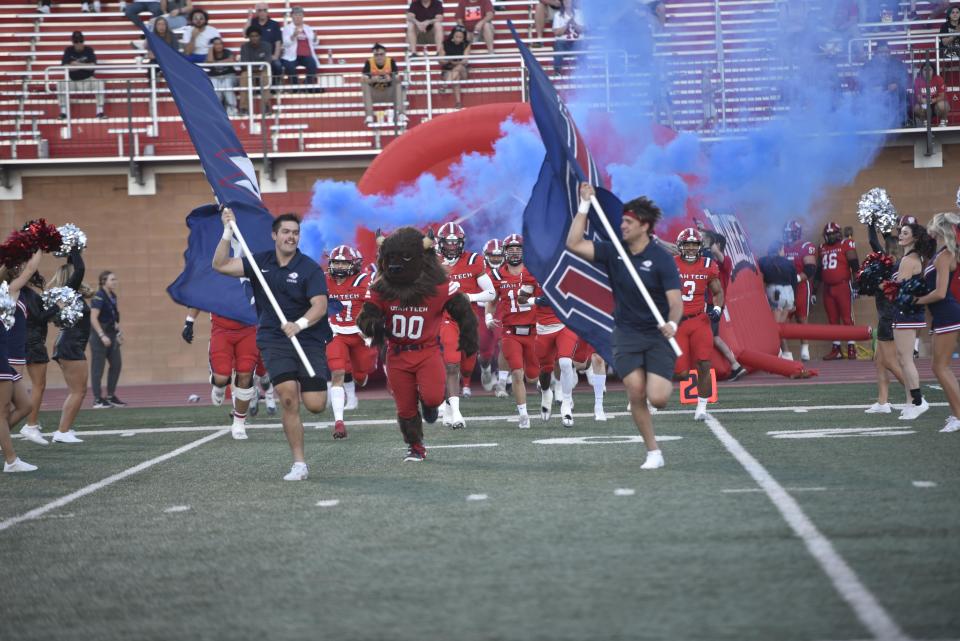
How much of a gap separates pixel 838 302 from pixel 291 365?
533 inches

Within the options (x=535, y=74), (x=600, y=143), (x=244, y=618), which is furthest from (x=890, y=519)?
(x=600, y=143)

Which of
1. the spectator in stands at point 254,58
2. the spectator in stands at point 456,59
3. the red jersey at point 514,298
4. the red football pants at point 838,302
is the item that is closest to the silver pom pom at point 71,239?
the red jersey at point 514,298

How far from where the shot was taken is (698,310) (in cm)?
1195

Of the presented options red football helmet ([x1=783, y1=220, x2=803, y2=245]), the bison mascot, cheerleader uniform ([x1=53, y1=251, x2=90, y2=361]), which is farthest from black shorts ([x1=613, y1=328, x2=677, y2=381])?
red football helmet ([x1=783, y1=220, x2=803, y2=245])

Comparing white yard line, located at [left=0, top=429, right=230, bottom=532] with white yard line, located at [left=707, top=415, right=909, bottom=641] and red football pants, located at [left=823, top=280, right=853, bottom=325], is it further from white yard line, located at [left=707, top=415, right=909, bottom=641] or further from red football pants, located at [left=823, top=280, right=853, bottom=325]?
red football pants, located at [left=823, top=280, right=853, bottom=325]

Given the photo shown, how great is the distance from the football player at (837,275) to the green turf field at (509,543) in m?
10.0

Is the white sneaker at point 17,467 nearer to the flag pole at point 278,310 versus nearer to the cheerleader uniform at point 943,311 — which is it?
the flag pole at point 278,310

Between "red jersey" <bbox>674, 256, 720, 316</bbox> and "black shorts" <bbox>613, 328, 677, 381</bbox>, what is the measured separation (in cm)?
350

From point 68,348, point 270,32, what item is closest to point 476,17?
point 270,32

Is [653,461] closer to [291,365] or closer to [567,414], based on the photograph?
[291,365]

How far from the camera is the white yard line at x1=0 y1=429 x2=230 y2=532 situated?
24.3 feet

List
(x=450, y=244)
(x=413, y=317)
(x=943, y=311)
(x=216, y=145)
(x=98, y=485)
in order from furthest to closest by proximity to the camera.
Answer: (x=450, y=244) → (x=216, y=145) → (x=943, y=311) → (x=413, y=317) → (x=98, y=485)

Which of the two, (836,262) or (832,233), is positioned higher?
(832,233)

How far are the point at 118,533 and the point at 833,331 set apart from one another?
13.6 metres
